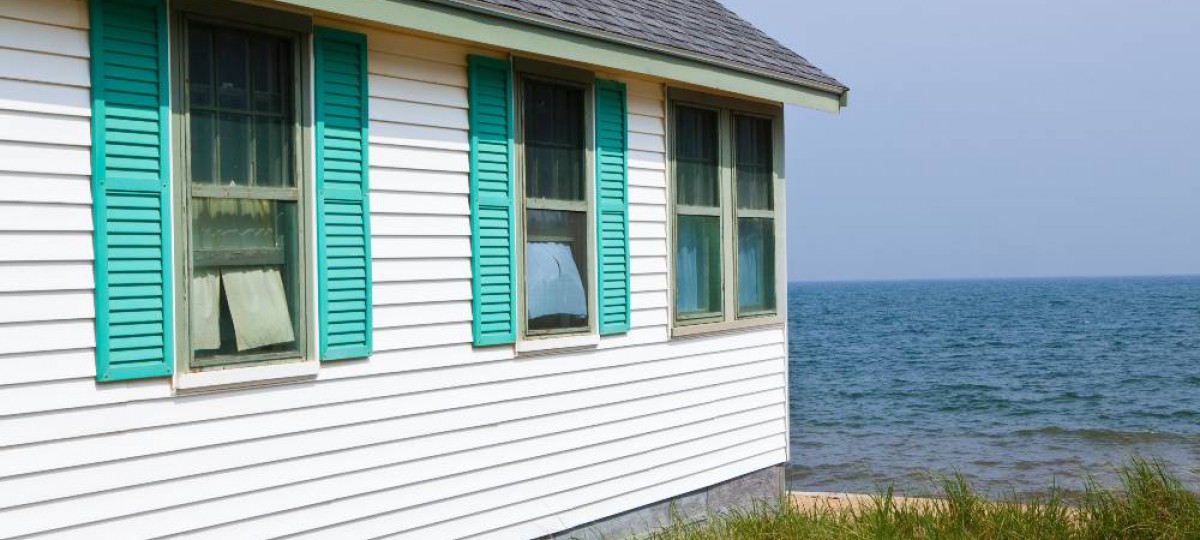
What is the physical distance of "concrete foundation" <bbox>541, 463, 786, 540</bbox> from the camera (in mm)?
9172

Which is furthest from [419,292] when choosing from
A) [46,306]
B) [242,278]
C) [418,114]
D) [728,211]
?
[728,211]

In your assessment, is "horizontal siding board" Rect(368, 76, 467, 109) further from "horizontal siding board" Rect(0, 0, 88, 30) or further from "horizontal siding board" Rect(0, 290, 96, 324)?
"horizontal siding board" Rect(0, 290, 96, 324)

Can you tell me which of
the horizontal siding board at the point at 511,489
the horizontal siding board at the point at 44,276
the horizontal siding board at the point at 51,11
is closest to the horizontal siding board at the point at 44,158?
the horizontal siding board at the point at 51,11

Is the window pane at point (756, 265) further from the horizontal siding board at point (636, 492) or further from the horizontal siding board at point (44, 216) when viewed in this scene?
the horizontal siding board at point (44, 216)

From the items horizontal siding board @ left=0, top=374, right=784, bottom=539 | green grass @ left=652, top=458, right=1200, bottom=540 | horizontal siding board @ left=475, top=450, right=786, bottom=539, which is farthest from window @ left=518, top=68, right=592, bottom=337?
green grass @ left=652, top=458, right=1200, bottom=540

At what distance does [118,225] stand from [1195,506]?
7.32m

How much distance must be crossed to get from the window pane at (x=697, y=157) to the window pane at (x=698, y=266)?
0.18 metres

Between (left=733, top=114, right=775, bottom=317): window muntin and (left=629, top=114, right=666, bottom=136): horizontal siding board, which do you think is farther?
(left=733, top=114, right=775, bottom=317): window muntin

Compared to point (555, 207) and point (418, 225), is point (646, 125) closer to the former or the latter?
point (555, 207)

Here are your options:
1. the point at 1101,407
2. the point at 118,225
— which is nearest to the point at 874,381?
the point at 1101,407

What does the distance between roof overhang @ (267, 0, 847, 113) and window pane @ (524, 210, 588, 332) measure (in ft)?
3.73

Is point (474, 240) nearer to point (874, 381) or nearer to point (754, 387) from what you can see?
point (754, 387)

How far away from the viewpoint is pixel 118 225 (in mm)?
6113

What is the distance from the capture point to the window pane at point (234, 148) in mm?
6617
